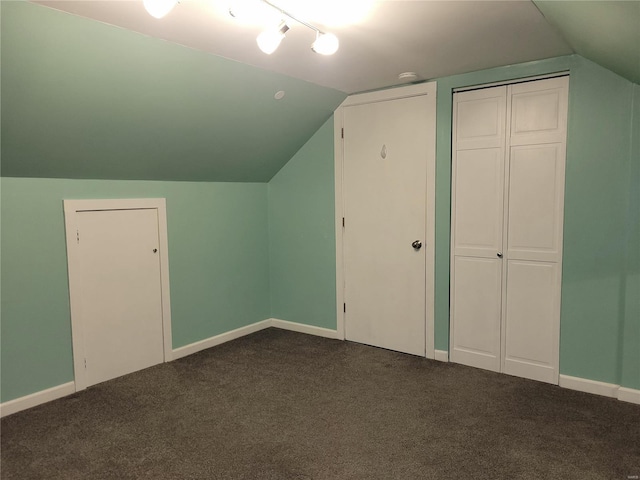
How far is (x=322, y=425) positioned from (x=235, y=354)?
4.61ft

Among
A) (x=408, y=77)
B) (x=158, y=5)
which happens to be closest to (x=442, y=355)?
(x=408, y=77)

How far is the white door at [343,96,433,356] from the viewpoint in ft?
11.8

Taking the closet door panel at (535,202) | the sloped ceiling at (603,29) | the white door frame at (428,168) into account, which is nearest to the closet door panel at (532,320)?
the closet door panel at (535,202)

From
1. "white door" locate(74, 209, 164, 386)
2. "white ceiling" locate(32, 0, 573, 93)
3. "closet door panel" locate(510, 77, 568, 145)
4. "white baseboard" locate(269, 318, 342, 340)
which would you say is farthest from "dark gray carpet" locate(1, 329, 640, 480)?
"white ceiling" locate(32, 0, 573, 93)

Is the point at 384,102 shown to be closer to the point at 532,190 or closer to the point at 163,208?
the point at 532,190

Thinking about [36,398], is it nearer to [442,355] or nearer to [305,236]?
[305,236]

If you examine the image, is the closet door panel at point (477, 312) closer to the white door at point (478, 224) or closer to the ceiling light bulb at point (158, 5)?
the white door at point (478, 224)

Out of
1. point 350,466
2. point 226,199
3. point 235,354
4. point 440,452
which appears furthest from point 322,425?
point 226,199

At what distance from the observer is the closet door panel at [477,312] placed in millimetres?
3320

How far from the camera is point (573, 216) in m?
2.95

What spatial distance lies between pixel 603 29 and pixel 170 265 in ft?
10.7

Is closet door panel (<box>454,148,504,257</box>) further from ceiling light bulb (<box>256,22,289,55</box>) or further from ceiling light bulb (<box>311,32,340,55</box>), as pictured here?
ceiling light bulb (<box>256,22,289,55</box>)

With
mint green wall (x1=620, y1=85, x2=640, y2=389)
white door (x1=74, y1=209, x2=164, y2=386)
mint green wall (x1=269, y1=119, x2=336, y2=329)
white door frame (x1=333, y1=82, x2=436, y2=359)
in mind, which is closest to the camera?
mint green wall (x1=620, y1=85, x2=640, y2=389)

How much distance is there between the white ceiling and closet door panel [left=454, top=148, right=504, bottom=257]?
660 mm
